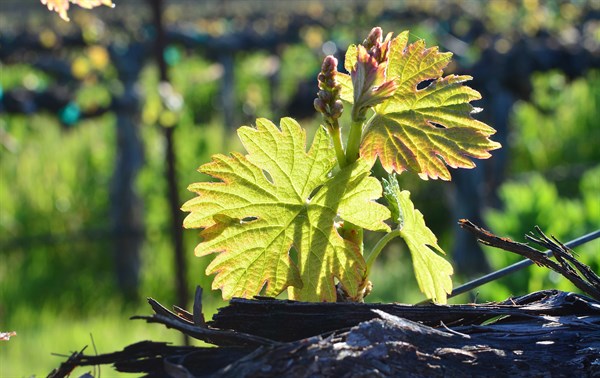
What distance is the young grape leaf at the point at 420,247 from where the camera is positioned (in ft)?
2.46

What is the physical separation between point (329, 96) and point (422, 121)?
87 millimetres

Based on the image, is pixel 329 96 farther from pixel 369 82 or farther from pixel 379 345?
pixel 379 345

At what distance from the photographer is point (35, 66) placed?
8.39 meters

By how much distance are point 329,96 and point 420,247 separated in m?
0.16

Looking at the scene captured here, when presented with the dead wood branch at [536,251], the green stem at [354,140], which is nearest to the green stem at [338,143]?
the green stem at [354,140]

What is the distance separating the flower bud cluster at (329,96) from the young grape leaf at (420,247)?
0.09 metres

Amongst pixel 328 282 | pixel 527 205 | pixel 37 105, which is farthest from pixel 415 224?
pixel 37 105

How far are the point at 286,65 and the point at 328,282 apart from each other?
10.7 meters

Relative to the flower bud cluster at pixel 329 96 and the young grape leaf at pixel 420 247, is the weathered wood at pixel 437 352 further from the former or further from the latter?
the flower bud cluster at pixel 329 96

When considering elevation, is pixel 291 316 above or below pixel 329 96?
below

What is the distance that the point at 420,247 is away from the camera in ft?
2.48

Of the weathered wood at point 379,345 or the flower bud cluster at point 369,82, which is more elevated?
the flower bud cluster at point 369,82

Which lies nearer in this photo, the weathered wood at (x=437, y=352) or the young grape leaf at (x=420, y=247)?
the weathered wood at (x=437, y=352)

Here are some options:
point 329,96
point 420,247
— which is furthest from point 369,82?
point 420,247
